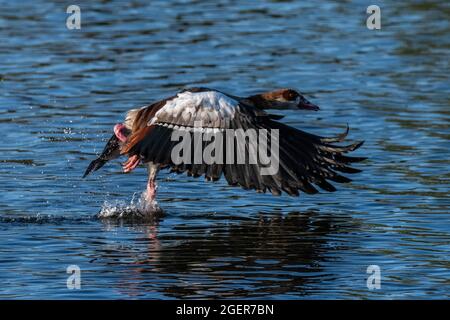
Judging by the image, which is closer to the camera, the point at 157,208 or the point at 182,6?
the point at 157,208

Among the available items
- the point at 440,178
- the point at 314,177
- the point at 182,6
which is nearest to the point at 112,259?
the point at 314,177

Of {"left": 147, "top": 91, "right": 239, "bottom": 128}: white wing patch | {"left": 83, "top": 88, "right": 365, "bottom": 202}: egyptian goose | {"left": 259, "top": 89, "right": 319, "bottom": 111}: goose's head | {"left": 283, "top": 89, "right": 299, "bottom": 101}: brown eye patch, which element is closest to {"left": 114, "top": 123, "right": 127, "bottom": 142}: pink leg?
{"left": 83, "top": 88, "right": 365, "bottom": 202}: egyptian goose

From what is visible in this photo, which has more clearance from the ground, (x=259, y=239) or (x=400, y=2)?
(x=400, y=2)

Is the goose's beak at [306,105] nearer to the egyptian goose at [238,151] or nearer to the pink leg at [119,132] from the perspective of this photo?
the egyptian goose at [238,151]

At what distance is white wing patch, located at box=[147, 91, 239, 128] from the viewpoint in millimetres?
11461

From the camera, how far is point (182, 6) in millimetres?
24625

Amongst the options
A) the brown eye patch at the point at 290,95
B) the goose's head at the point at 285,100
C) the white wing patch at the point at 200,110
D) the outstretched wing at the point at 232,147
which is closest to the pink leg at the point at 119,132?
the outstretched wing at the point at 232,147

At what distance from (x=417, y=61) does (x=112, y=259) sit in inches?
415

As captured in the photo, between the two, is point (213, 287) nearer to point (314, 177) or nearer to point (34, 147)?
point (314, 177)

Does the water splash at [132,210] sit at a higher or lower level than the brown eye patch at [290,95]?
lower

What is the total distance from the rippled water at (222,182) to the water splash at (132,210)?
6.1 inches

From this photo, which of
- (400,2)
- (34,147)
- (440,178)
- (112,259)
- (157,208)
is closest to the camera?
(112,259)

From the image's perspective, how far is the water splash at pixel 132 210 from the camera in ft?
40.8

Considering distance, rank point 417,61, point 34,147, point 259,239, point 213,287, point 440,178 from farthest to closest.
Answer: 1. point 417,61
2. point 34,147
3. point 440,178
4. point 259,239
5. point 213,287
